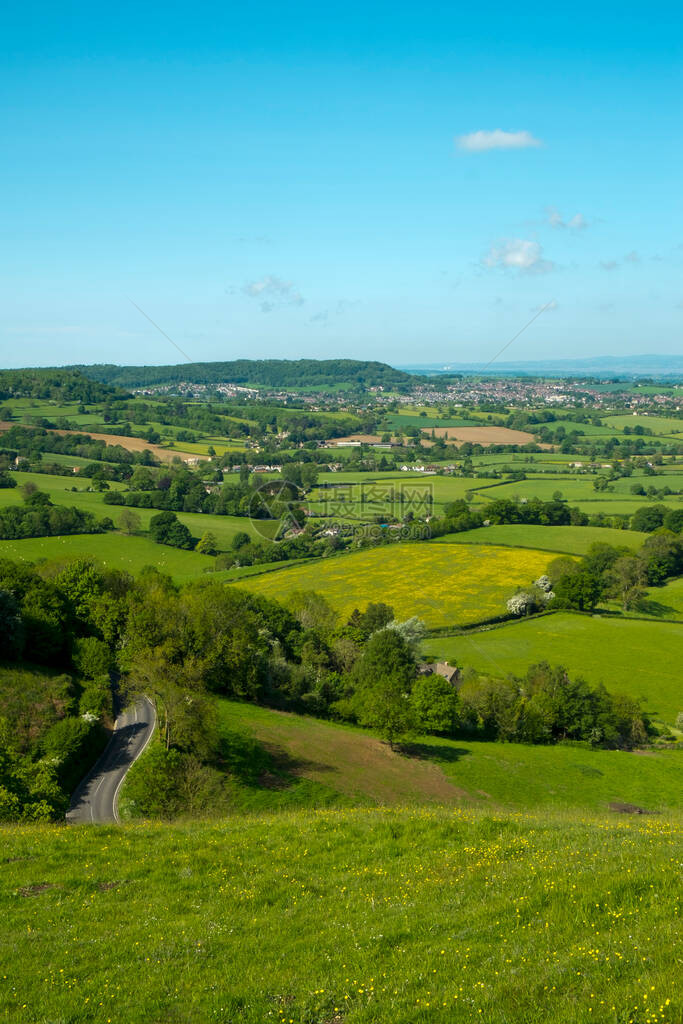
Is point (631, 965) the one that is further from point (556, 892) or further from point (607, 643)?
point (607, 643)

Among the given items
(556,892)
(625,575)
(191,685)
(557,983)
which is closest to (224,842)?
(556,892)

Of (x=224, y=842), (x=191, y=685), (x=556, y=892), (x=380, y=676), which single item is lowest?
(x=380, y=676)

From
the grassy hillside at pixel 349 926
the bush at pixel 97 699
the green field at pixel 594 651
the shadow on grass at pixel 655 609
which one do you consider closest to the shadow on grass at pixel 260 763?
the bush at pixel 97 699

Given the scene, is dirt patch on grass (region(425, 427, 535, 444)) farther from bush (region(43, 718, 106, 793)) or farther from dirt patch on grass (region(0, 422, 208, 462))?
bush (region(43, 718, 106, 793))

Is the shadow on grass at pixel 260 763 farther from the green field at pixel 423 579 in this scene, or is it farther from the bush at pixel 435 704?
the green field at pixel 423 579

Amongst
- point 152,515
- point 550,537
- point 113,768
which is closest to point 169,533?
point 152,515
